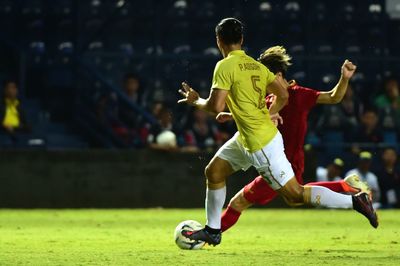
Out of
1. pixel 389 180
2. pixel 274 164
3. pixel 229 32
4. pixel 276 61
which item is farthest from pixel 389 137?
pixel 229 32

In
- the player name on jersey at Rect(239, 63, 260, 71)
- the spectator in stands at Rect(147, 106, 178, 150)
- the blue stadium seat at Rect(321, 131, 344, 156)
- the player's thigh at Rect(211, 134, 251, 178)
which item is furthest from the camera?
the blue stadium seat at Rect(321, 131, 344, 156)

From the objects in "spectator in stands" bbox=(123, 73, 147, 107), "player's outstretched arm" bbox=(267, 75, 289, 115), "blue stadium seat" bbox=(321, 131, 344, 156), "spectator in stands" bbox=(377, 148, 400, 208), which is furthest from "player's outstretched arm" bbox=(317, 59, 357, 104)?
"spectator in stands" bbox=(123, 73, 147, 107)

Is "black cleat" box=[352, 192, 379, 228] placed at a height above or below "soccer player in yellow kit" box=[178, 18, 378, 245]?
below

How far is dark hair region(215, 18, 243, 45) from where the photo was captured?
9078 millimetres

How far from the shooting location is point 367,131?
19188mm

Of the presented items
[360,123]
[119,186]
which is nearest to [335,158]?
[360,123]

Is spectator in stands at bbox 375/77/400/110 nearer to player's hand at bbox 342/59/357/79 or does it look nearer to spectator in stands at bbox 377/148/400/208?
spectator in stands at bbox 377/148/400/208

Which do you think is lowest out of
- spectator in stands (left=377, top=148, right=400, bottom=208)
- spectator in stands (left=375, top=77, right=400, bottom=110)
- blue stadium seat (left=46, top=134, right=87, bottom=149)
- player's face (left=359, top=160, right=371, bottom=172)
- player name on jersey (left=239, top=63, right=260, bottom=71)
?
spectator in stands (left=377, top=148, right=400, bottom=208)

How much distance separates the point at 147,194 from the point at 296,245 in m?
7.57

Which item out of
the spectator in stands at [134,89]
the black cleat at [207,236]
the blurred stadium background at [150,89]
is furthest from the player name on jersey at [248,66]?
the spectator in stands at [134,89]

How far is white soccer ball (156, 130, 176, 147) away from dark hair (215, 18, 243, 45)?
8.81 m

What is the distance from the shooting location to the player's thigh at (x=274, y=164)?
9.10 metres

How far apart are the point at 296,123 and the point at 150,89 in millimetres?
10184

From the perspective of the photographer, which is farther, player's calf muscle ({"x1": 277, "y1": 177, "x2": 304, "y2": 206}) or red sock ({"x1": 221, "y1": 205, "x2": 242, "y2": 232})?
red sock ({"x1": 221, "y1": 205, "x2": 242, "y2": 232})
